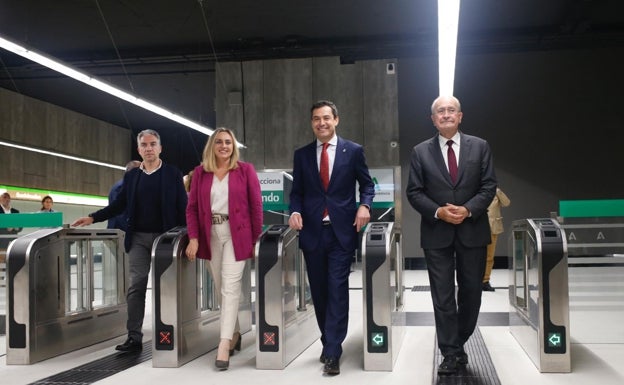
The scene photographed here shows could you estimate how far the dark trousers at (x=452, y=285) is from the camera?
12.1 feet

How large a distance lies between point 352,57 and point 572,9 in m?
4.22

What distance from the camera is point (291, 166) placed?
11086mm

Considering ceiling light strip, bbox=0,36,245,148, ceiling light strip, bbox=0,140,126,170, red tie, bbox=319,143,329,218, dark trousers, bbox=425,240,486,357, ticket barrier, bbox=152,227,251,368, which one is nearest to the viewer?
dark trousers, bbox=425,240,486,357

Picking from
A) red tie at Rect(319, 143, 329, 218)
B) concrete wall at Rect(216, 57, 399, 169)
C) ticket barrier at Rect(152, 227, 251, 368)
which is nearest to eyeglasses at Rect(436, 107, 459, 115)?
red tie at Rect(319, 143, 329, 218)

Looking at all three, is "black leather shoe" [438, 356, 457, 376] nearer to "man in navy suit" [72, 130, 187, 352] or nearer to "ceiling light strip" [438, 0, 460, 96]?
"man in navy suit" [72, 130, 187, 352]

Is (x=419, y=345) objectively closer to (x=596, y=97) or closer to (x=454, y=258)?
(x=454, y=258)

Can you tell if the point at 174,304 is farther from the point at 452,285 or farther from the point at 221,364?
the point at 452,285

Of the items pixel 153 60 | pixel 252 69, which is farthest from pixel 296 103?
pixel 153 60

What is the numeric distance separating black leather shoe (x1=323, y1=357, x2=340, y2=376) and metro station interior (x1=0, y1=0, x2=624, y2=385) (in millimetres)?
70

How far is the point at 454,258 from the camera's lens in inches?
151

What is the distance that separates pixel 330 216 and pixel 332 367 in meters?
0.85

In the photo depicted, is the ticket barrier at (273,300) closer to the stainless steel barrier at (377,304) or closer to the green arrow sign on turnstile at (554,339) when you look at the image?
the stainless steel barrier at (377,304)

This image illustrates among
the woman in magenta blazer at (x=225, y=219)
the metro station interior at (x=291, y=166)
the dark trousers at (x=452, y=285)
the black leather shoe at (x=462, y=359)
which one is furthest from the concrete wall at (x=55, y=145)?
the black leather shoe at (x=462, y=359)

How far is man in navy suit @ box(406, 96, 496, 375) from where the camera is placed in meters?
3.67
